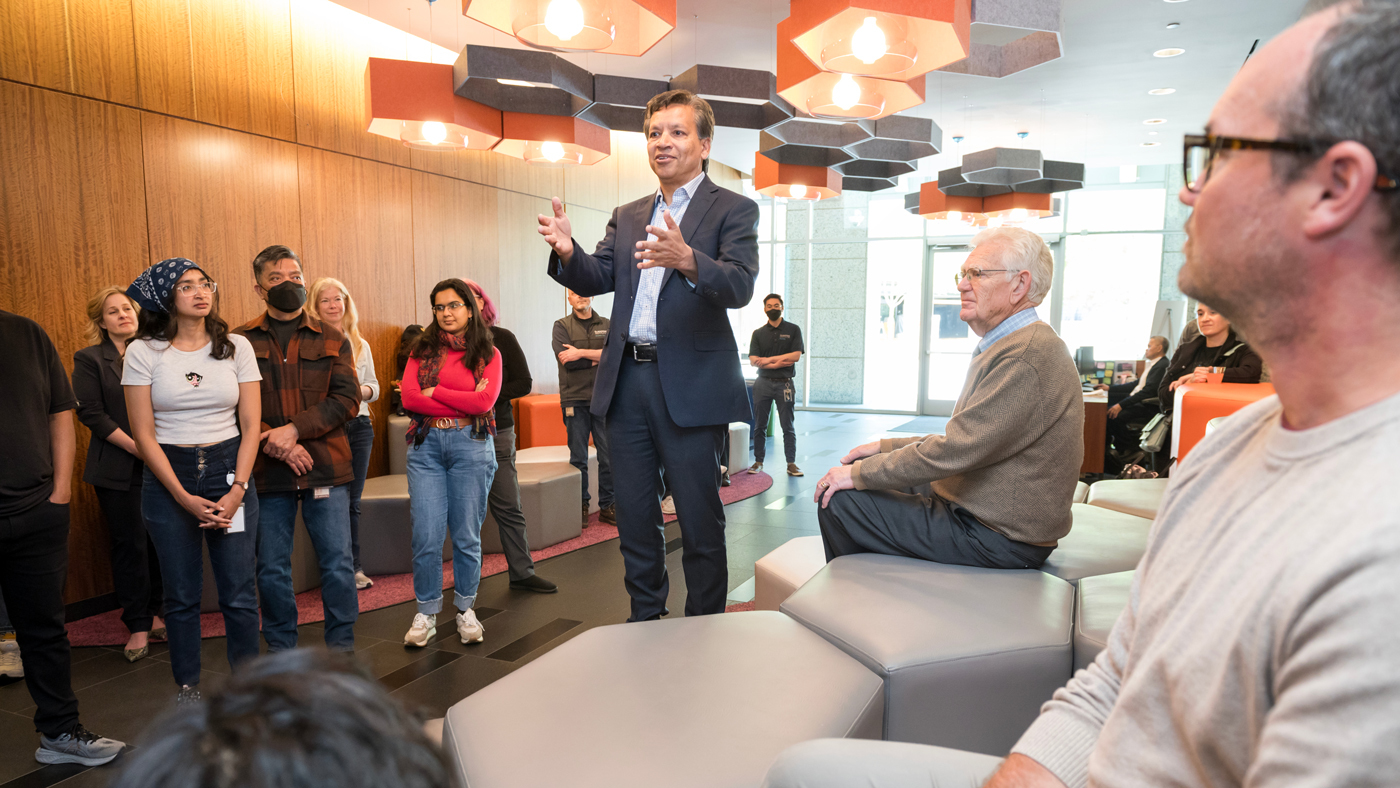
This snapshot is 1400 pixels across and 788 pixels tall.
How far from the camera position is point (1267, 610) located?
2.15 ft

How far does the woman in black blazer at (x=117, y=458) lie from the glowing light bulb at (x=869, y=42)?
3.35 metres

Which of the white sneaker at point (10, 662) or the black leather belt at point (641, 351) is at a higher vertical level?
the black leather belt at point (641, 351)

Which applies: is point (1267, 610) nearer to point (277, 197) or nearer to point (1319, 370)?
point (1319, 370)

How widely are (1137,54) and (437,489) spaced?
6.64 m

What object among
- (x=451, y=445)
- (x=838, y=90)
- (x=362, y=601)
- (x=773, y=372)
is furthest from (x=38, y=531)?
(x=773, y=372)

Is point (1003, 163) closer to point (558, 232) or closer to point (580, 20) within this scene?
point (580, 20)

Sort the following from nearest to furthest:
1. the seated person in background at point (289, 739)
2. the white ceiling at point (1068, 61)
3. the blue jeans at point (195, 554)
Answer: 1. the seated person in background at point (289, 739)
2. the blue jeans at point (195, 554)
3. the white ceiling at point (1068, 61)

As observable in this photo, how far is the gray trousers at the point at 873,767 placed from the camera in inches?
40.1

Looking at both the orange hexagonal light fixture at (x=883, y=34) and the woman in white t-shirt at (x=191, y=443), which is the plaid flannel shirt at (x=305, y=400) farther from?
the orange hexagonal light fixture at (x=883, y=34)

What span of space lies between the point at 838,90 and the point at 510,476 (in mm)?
2642

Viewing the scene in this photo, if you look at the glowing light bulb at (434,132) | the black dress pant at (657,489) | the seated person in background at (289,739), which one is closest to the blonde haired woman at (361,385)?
the glowing light bulb at (434,132)

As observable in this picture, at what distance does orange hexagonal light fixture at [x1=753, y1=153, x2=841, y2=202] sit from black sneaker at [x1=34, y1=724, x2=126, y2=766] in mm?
6372

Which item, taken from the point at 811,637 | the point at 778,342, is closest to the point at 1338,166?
the point at 811,637

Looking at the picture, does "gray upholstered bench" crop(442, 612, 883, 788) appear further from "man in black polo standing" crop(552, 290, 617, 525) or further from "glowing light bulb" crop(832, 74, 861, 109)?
"man in black polo standing" crop(552, 290, 617, 525)
